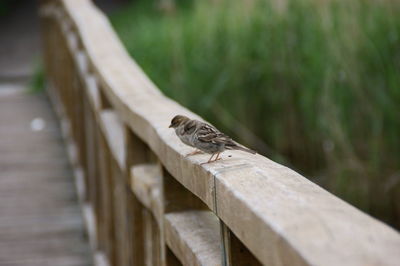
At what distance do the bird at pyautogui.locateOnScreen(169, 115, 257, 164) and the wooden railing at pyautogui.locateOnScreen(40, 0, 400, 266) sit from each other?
0.11 feet

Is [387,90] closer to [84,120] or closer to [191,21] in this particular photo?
[84,120]

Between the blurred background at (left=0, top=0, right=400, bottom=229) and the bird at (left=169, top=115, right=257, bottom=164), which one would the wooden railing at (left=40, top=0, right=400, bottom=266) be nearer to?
the bird at (left=169, top=115, right=257, bottom=164)

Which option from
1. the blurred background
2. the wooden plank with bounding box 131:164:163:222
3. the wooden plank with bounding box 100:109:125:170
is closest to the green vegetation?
the blurred background

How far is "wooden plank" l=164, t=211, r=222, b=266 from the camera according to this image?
2092mm

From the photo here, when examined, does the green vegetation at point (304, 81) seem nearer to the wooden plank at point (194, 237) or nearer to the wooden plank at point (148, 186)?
the wooden plank at point (148, 186)

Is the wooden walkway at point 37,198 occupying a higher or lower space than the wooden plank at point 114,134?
lower

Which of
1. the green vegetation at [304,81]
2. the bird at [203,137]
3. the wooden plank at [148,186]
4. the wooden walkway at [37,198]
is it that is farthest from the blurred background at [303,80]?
the bird at [203,137]

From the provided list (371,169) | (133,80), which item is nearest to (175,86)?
(371,169)

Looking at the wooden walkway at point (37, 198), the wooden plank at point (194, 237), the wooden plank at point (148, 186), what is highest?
the wooden plank at point (194, 237)

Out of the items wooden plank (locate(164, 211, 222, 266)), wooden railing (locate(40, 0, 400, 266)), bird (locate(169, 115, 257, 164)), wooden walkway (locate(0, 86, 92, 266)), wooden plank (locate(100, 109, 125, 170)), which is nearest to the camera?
wooden railing (locate(40, 0, 400, 266))

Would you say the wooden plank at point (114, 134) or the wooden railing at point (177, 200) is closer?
the wooden railing at point (177, 200)

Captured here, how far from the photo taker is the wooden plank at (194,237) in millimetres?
2092

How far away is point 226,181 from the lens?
180 centimetres

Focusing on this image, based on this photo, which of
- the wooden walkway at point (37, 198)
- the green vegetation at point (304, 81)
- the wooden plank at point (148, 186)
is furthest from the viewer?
the green vegetation at point (304, 81)
